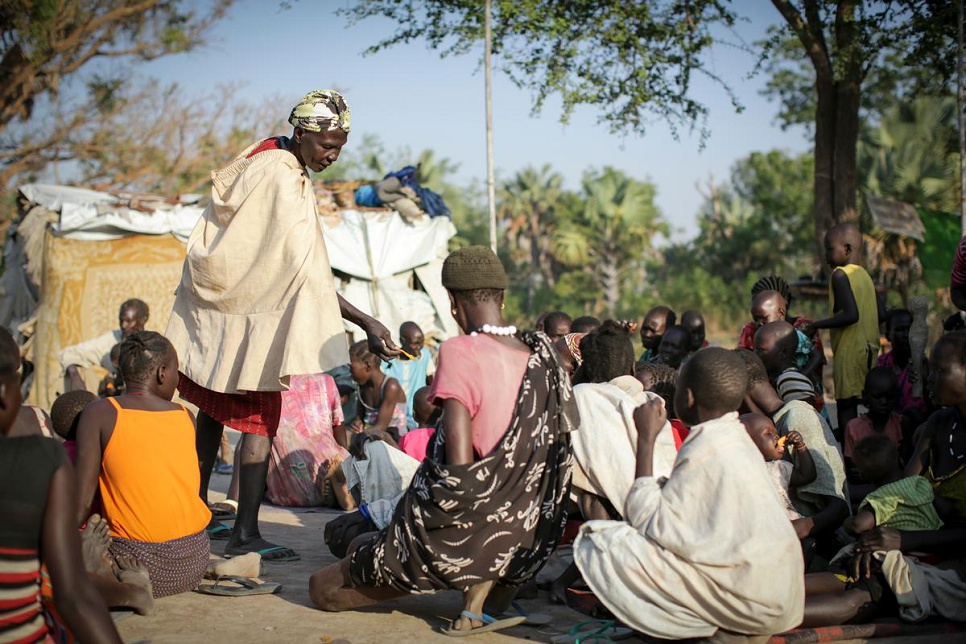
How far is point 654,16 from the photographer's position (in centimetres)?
1184

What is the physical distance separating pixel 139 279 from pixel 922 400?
9012mm

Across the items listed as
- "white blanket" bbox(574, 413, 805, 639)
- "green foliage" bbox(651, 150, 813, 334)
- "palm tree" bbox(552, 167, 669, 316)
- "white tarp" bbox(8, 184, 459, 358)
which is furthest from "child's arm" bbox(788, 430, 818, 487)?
"palm tree" bbox(552, 167, 669, 316)

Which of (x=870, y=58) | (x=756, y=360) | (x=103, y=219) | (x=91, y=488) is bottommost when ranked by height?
(x=91, y=488)

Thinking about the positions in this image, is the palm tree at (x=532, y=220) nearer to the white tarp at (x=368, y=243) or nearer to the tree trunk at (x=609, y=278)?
the tree trunk at (x=609, y=278)

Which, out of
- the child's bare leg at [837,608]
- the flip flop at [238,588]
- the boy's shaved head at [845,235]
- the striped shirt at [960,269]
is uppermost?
the boy's shaved head at [845,235]

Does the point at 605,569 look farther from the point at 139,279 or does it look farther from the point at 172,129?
the point at 172,129

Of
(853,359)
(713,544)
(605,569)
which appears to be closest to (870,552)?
(713,544)

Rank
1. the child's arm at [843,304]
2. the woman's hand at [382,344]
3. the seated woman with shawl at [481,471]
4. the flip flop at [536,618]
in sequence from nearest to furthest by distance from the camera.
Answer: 1. the seated woman with shawl at [481,471]
2. the flip flop at [536,618]
3. the woman's hand at [382,344]
4. the child's arm at [843,304]

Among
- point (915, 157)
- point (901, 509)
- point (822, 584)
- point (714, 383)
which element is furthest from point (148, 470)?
point (915, 157)

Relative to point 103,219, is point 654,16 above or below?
above

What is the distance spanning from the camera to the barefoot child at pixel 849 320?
21.8 feet

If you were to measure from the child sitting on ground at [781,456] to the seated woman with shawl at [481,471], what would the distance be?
959 mm

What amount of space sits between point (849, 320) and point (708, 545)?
404cm

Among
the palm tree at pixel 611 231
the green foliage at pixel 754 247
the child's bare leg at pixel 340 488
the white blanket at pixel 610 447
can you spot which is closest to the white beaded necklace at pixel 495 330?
the white blanket at pixel 610 447
